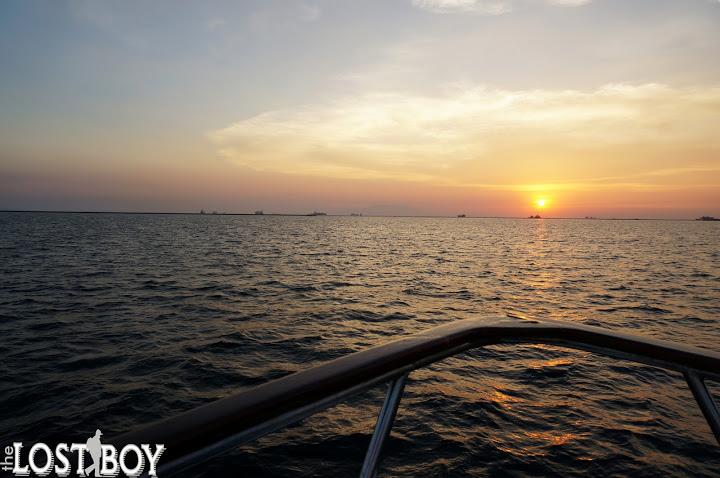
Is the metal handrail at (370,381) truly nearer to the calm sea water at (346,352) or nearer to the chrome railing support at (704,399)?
the chrome railing support at (704,399)

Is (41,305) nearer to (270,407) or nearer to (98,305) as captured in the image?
(98,305)

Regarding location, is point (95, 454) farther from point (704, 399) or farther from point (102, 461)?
point (704, 399)

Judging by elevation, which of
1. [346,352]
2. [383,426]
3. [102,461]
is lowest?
[346,352]

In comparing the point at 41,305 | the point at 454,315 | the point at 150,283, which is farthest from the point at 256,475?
the point at 150,283

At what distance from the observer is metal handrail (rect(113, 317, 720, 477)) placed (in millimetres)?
1045

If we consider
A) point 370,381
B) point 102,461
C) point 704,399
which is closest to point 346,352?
point 704,399

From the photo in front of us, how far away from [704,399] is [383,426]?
58.3 inches

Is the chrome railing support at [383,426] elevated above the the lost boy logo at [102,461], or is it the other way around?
the the lost boy logo at [102,461]

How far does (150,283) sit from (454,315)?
15.9 meters

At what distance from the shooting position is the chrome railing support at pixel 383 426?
63.2 inches

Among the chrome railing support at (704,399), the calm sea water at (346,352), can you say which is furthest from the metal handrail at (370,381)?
the calm sea water at (346,352)

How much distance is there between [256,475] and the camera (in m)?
5.97

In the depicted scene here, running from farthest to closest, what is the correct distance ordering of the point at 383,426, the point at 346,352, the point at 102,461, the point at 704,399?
1. the point at 346,352
2. the point at 704,399
3. the point at 383,426
4. the point at 102,461

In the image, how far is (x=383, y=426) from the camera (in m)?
1.63
